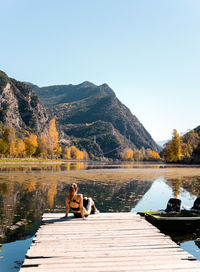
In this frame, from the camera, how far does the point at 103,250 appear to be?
21.4 ft

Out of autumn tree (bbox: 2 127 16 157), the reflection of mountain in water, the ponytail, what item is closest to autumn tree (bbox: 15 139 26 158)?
autumn tree (bbox: 2 127 16 157)

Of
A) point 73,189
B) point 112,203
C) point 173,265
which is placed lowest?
point 112,203

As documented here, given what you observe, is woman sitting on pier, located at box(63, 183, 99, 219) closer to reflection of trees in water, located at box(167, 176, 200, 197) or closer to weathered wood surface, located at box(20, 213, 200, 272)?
weathered wood surface, located at box(20, 213, 200, 272)

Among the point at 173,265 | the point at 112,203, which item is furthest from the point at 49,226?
the point at 112,203

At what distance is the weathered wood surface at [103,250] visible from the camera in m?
5.47

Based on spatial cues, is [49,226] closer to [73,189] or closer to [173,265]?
[73,189]

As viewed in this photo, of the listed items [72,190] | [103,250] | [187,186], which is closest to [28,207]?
[72,190]

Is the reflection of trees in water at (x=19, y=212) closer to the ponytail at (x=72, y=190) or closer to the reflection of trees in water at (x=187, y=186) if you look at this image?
the ponytail at (x=72, y=190)

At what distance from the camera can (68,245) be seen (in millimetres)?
6879

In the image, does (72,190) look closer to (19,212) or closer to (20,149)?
(19,212)

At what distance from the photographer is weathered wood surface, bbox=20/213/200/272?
5469 mm

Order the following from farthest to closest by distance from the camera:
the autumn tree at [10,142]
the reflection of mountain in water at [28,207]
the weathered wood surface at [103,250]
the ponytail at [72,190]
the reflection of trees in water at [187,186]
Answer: the autumn tree at [10,142] < the reflection of trees in water at [187,186] < the reflection of mountain in water at [28,207] < the ponytail at [72,190] < the weathered wood surface at [103,250]

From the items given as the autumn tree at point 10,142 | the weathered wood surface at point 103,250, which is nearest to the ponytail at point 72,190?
the weathered wood surface at point 103,250

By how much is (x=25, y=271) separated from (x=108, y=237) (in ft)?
10.4
